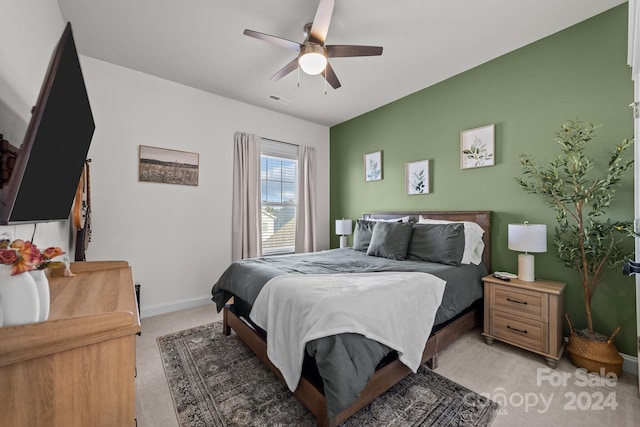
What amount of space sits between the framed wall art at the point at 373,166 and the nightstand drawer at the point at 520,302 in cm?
228

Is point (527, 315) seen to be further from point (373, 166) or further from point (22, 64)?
point (22, 64)

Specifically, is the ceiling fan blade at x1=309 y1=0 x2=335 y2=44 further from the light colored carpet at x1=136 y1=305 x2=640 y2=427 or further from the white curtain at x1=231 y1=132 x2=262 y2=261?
the light colored carpet at x1=136 y1=305 x2=640 y2=427

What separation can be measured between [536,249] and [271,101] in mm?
3640

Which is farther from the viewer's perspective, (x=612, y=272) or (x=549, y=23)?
(x=549, y=23)

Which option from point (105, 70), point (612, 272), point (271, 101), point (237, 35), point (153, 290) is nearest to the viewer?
point (612, 272)

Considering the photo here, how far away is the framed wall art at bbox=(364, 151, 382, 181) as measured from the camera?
13.5 ft

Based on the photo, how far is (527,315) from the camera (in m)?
2.21

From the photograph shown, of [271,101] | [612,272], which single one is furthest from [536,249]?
[271,101]

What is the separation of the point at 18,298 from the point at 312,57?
2.17 metres

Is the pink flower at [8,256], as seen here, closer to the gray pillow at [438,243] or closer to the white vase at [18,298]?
the white vase at [18,298]

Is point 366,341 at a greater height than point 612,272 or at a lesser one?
lesser

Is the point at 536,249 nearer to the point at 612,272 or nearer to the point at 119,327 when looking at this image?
the point at 612,272

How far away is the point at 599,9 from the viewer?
218cm

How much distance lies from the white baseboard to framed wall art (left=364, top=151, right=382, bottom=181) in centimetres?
302
